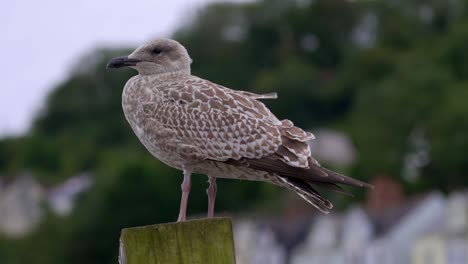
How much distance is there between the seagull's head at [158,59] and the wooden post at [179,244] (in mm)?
2745

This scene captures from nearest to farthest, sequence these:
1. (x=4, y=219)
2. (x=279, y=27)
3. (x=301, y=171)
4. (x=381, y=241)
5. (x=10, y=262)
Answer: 1. (x=301, y=171)
2. (x=381, y=241)
3. (x=10, y=262)
4. (x=4, y=219)
5. (x=279, y=27)

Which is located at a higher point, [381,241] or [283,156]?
[283,156]

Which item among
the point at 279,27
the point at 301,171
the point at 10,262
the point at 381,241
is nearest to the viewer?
the point at 301,171

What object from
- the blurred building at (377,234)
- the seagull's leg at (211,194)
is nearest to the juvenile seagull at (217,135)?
the seagull's leg at (211,194)

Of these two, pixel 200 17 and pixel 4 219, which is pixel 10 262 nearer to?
pixel 4 219

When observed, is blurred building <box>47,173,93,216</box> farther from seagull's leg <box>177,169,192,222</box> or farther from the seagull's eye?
seagull's leg <box>177,169,192,222</box>

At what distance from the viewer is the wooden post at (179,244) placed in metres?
9.05

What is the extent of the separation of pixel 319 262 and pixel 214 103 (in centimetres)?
5899

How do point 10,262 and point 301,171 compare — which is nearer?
point 301,171

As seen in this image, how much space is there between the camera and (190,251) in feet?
29.8

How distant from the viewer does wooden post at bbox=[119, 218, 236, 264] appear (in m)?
9.05

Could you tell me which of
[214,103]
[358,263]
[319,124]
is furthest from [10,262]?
[214,103]

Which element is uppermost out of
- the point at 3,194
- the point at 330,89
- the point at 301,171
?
the point at 301,171

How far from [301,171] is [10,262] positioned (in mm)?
86083
